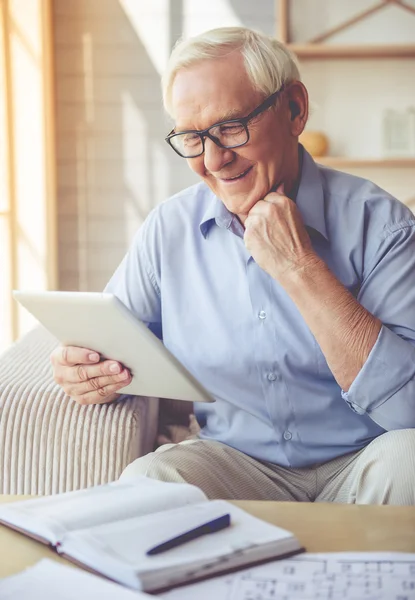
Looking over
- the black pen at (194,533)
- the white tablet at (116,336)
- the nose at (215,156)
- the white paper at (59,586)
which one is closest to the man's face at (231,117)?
the nose at (215,156)

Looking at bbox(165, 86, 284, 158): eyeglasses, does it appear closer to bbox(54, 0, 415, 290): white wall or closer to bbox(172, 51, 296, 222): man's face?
bbox(172, 51, 296, 222): man's face

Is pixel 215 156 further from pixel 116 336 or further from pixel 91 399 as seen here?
pixel 91 399

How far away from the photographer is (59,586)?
839 millimetres

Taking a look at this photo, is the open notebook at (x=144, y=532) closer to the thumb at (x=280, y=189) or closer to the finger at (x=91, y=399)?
the finger at (x=91, y=399)

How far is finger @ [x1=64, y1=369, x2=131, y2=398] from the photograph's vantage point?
156cm

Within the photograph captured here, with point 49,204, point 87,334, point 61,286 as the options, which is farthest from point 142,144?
point 87,334

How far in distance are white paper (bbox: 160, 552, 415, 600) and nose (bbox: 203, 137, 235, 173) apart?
2.98 ft

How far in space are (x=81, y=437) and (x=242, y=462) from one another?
1.11ft

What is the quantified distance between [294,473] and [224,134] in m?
0.70

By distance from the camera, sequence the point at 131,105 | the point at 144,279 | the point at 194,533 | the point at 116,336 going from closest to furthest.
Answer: the point at 194,533
the point at 116,336
the point at 144,279
the point at 131,105

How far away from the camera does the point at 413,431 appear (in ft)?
4.80

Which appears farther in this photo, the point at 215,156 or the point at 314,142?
the point at 314,142

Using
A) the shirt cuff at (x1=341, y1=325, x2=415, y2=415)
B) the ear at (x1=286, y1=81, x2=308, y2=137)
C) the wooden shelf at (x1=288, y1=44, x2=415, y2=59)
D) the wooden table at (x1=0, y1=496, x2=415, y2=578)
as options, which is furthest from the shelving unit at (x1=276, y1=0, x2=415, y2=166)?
the wooden table at (x1=0, y1=496, x2=415, y2=578)

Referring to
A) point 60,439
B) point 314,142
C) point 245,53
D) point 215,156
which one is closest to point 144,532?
point 60,439
